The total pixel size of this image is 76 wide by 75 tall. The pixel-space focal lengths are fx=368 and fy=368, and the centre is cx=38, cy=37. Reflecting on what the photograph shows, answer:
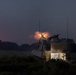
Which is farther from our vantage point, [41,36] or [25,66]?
[41,36]

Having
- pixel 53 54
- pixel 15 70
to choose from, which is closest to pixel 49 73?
pixel 15 70

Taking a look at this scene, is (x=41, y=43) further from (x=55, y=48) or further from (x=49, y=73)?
(x=49, y=73)

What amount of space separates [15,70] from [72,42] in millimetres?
24106

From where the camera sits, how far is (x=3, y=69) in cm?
2473

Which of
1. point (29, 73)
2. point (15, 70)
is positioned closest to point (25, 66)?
point (15, 70)

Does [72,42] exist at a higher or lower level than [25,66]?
→ higher

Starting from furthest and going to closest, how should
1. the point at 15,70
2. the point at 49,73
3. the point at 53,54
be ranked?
the point at 53,54, the point at 15,70, the point at 49,73

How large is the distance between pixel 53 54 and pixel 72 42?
205 inches

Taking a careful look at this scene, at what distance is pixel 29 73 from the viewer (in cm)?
2225

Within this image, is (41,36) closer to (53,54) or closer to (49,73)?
(53,54)

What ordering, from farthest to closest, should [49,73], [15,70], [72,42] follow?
[72,42], [15,70], [49,73]

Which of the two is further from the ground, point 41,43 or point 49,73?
point 41,43

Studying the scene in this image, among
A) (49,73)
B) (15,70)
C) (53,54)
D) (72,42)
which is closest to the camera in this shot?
(49,73)

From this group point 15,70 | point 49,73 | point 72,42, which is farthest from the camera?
point 72,42
